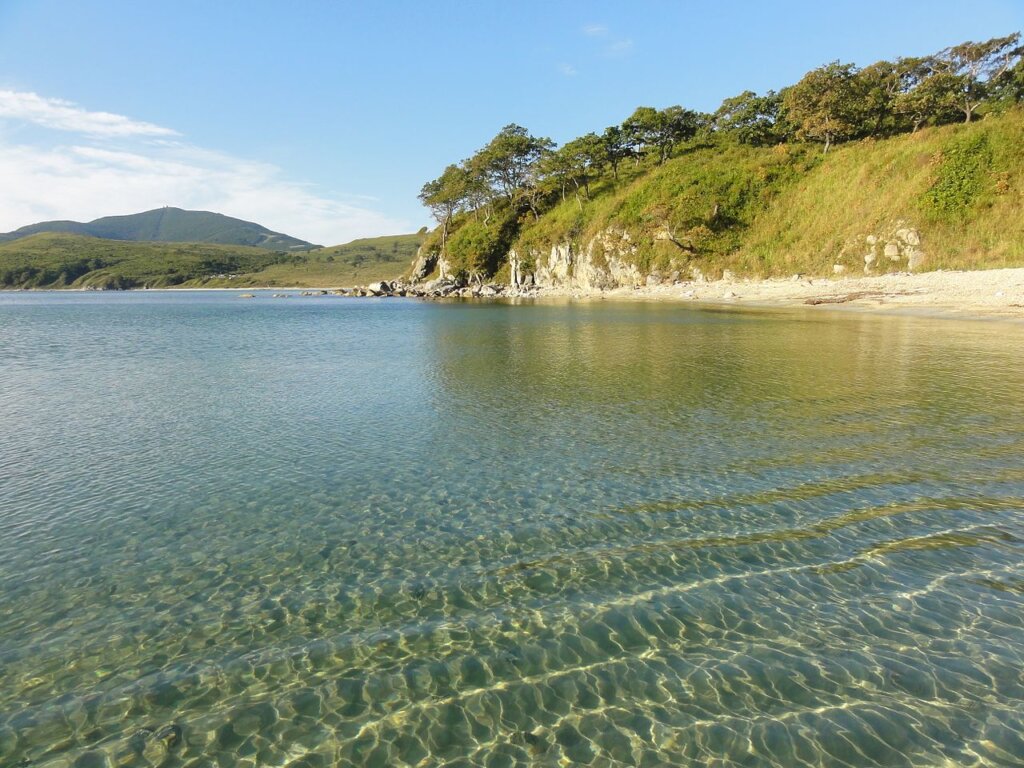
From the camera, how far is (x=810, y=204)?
73750 mm

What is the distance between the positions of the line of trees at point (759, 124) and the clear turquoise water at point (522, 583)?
79145mm

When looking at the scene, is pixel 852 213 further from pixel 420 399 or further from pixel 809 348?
pixel 420 399

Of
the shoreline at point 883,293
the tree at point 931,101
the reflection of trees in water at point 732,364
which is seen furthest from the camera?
the tree at point 931,101

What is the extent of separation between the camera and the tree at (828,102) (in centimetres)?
8006

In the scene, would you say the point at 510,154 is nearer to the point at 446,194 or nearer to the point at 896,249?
the point at 446,194

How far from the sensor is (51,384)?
24.9m

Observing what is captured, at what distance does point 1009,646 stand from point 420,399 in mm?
17632

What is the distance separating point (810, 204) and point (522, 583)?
266 ft

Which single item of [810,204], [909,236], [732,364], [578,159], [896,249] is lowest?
[732,364]

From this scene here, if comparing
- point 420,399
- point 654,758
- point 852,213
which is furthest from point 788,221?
point 654,758

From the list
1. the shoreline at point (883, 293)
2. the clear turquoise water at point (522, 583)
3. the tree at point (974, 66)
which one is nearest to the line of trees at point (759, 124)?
the tree at point (974, 66)

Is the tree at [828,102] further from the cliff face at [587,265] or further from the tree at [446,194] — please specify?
the tree at [446,194]

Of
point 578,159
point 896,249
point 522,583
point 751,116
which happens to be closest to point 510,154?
point 578,159

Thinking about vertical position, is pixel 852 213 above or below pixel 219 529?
above
